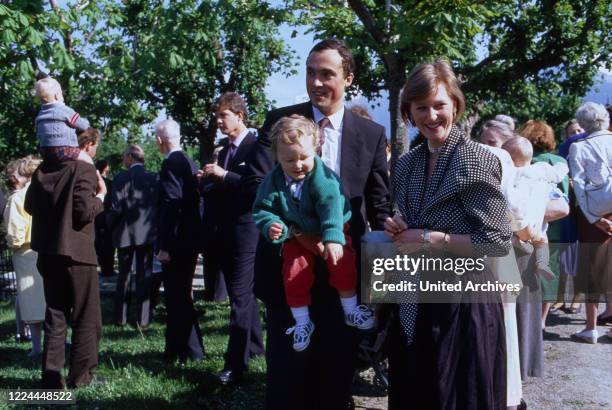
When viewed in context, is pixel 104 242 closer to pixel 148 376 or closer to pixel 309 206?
pixel 148 376

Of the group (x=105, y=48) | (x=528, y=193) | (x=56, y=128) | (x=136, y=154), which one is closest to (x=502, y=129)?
(x=528, y=193)

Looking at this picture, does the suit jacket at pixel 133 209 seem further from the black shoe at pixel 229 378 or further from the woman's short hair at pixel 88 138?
the black shoe at pixel 229 378

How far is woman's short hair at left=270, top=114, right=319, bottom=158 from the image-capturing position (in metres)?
2.93

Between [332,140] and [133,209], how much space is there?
518 centimetres

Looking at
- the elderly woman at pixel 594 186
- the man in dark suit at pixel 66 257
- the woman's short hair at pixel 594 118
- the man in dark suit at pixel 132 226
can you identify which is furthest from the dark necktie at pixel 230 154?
the woman's short hair at pixel 594 118

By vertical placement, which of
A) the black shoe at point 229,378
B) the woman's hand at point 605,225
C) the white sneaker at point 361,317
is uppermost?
the woman's hand at point 605,225

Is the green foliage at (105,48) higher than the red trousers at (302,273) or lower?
higher

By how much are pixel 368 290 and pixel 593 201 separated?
13.9 ft

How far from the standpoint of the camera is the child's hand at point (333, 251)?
2.84 m

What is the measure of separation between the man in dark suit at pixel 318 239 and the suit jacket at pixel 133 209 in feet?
15.9

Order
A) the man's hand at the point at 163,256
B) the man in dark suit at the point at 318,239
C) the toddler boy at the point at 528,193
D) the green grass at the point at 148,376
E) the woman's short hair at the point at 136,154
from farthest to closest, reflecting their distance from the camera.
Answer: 1. the woman's short hair at the point at 136,154
2. the man's hand at the point at 163,256
3. the green grass at the point at 148,376
4. the toddler boy at the point at 528,193
5. the man in dark suit at the point at 318,239

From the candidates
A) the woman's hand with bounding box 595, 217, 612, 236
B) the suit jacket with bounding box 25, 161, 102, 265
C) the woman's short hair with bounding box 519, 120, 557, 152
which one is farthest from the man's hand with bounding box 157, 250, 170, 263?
the woman's hand with bounding box 595, 217, 612, 236

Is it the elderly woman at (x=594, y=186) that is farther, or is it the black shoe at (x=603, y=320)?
the black shoe at (x=603, y=320)

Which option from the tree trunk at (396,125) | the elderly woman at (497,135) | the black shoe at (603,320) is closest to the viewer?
the elderly woman at (497,135)
